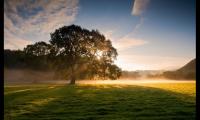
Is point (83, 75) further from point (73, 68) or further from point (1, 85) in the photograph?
point (1, 85)

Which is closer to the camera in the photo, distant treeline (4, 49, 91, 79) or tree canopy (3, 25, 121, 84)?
tree canopy (3, 25, 121, 84)

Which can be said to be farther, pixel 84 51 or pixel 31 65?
pixel 31 65

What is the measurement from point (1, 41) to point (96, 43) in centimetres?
5029

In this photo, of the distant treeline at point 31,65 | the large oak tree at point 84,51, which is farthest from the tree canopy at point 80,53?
the distant treeline at point 31,65

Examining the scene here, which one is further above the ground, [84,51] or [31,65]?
[84,51]

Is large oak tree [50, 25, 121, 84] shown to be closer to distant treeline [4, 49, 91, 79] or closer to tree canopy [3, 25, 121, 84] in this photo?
tree canopy [3, 25, 121, 84]

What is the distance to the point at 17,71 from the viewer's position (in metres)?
102

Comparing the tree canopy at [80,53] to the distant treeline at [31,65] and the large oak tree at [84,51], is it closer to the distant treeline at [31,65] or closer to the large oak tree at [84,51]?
the large oak tree at [84,51]

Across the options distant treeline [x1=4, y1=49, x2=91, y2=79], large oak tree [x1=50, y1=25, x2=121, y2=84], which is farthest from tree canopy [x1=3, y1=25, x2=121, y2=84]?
distant treeline [x1=4, y1=49, x2=91, y2=79]

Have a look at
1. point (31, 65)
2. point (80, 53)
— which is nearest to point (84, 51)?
point (80, 53)

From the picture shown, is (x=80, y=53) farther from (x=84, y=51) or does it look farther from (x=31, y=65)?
(x=31, y=65)

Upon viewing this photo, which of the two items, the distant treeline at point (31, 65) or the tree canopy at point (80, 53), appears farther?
the distant treeline at point (31, 65)

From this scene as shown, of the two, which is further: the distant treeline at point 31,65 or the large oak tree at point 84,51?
the distant treeline at point 31,65

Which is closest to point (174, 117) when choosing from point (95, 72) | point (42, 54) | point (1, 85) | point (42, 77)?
point (1, 85)
